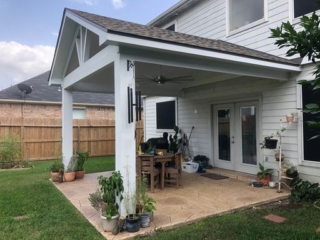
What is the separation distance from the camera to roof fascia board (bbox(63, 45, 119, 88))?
13.4 feet

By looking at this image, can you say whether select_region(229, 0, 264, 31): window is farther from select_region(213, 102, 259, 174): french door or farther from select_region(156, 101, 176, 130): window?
select_region(156, 101, 176, 130): window

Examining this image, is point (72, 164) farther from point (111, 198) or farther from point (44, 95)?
point (44, 95)

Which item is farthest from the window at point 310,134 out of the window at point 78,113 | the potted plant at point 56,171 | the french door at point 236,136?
the window at point 78,113

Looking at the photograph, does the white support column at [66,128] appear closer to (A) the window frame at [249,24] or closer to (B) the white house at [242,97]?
(B) the white house at [242,97]

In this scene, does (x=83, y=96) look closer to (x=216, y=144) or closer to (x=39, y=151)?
(x=39, y=151)

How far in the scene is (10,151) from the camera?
9461 millimetres

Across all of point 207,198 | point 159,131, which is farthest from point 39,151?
point 207,198

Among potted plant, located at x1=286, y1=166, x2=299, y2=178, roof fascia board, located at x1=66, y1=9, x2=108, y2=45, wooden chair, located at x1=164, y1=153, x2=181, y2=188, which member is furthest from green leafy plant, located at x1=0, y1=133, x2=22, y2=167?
potted plant, located at x1=286, y1=166, x2=299, y2=178

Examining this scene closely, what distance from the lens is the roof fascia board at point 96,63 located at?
4.08 m

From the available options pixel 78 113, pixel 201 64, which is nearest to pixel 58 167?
pixel 201 64

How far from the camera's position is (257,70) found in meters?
5.54

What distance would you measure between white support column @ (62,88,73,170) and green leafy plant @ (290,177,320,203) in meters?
5.68

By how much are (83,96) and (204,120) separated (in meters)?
9.91

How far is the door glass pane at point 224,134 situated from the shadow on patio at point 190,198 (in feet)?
3.04
